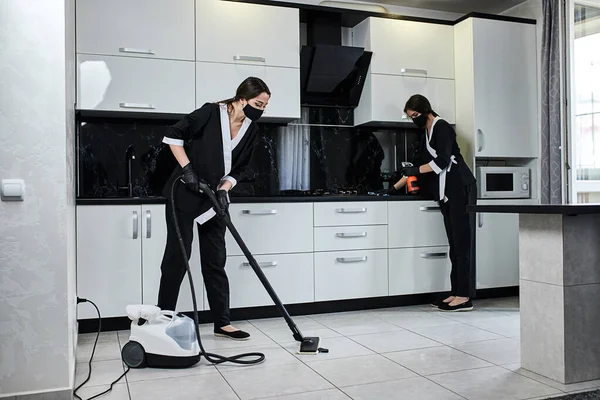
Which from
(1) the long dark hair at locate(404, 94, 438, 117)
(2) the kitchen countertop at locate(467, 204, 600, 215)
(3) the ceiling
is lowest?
(2) the kitchen countertop at locate(467, 204, 600, 215)

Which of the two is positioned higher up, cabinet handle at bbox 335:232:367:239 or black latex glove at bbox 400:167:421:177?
black latex glove at bbox 400:167:421:177

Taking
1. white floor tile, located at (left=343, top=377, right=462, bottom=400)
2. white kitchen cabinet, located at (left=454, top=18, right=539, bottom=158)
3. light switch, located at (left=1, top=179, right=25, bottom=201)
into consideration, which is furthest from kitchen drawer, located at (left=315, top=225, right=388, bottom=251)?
light switch, located at (left=1, top=179, right=25, bottom=201)

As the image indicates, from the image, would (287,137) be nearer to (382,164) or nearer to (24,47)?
(382,164)

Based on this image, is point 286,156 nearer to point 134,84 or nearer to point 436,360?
point 134,84

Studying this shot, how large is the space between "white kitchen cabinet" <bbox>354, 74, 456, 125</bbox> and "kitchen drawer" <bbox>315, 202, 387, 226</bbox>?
2.32ft

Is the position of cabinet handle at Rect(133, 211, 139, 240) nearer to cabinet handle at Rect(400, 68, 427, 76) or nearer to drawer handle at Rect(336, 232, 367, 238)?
drawer handle at Rect(336, 232, 367, 238)

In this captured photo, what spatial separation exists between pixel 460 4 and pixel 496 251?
2013 mm

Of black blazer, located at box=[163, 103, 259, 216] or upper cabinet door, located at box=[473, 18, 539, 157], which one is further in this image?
upper cabinet door, located at box=[473, 18, 539, 157]

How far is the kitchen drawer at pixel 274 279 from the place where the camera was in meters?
3.55

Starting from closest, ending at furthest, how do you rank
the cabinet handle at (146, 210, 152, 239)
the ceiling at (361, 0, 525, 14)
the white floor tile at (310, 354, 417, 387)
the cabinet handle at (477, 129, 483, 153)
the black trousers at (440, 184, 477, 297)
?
1. the white floor tile at (310, 354, 417, 387)
2. the cabinet handle at (146, 210, 152, 239)
3. the black trousers at (440, 184, 477, 297)
4. the cabinet handle at (477, 129, 483, 153)
5. the ceiling at (361, 0, 525, 14)

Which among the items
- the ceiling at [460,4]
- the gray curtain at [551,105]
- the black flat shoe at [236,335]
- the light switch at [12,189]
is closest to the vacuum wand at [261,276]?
the black flat shoe at [236,335]

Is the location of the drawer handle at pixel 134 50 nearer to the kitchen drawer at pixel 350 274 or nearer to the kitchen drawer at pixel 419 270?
the kitchen drawer at pixel 350 274

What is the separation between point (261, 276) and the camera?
110 inches

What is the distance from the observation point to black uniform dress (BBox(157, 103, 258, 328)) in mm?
2967
